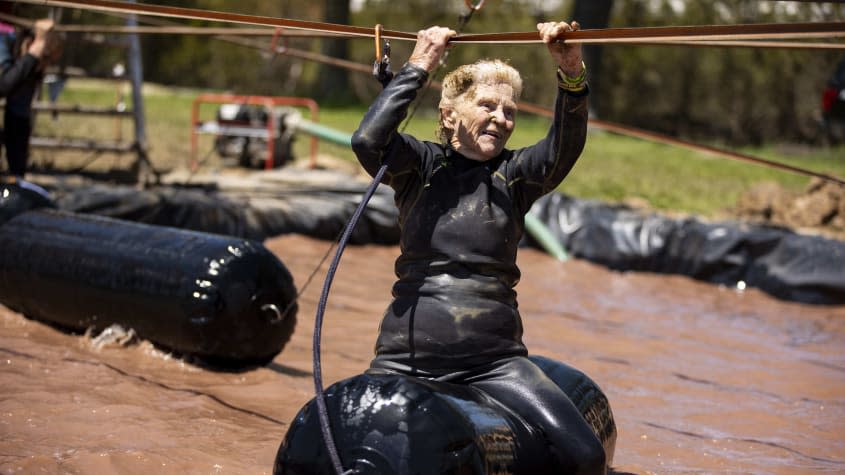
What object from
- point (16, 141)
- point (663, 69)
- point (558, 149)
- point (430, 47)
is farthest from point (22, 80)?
point (663, 69)

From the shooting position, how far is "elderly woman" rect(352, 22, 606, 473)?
308cm

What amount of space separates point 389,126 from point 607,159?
1372 centimetres

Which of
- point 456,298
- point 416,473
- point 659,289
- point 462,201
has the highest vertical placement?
point 462,201

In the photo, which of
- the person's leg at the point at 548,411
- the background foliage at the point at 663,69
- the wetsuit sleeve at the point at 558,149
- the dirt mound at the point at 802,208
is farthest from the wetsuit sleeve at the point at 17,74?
the background foliage at the point at 663,69

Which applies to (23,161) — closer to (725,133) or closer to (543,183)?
(543,183)

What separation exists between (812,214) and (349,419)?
29.5ft

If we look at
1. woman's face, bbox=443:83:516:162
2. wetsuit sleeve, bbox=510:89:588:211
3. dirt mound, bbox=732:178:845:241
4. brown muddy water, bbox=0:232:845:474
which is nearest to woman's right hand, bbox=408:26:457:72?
woman's face, bbox=443:83:516:162

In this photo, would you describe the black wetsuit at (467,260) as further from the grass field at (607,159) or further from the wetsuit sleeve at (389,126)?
the grass field at (607,159)

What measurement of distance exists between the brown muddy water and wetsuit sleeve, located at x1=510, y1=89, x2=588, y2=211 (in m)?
1.49

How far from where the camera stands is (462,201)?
3.27 metres

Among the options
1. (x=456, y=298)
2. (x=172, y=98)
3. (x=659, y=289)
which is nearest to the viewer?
(x=456, y=298)

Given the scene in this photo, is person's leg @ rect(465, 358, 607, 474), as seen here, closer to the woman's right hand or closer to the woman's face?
the woman's face

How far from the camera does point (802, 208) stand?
10.7 meters

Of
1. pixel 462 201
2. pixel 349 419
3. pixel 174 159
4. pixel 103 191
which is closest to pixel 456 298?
pixel 462 201
